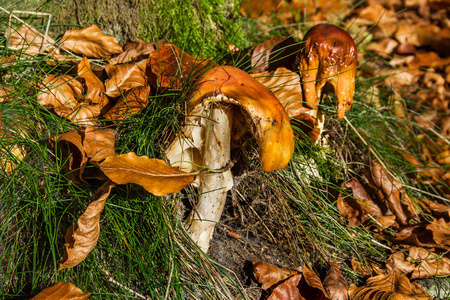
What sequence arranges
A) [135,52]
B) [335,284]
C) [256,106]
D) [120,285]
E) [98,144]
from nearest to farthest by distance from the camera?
[256,106] < [120,285] < [98,144] < [335,284] < [135,52]

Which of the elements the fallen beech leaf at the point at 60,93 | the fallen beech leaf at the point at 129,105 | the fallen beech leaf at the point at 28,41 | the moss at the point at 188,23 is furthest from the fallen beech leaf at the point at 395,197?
the fallen beech leaf at the point at 28,41

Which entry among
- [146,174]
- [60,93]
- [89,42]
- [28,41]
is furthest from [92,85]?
[146,174]

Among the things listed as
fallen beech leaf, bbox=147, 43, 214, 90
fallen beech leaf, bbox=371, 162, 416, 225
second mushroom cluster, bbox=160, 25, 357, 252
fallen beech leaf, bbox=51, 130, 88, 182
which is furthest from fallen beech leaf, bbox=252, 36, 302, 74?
fallen beech leaf, bbox=51, 130, 88, 182

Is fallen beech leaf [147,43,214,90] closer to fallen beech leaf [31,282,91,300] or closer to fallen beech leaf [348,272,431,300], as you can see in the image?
fallen beech leaf [31,282,91,300]

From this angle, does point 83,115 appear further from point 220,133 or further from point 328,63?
point 328,63

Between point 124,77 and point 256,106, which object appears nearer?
A: point 256,106

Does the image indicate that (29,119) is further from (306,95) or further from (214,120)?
(306,95)

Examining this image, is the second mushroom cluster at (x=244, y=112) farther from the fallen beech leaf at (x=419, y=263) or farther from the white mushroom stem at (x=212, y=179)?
the fallen beech leaf at (x=419, y=263)
